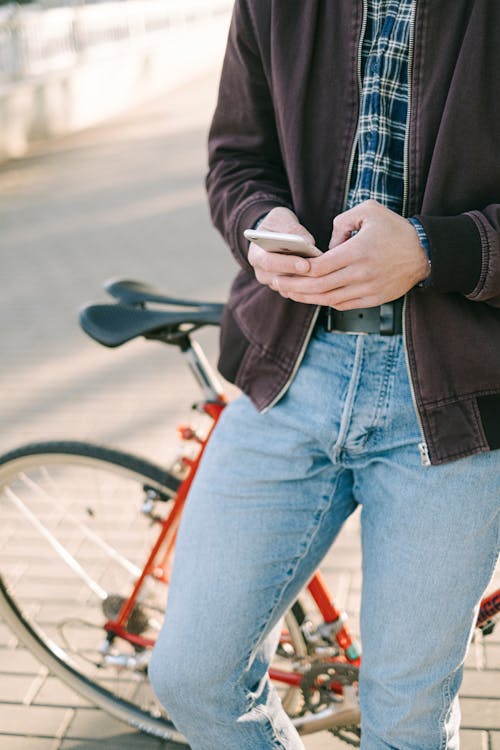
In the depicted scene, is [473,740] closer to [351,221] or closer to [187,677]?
[187,677]

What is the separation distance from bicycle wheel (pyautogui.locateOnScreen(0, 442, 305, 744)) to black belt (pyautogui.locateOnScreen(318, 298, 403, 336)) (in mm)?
746

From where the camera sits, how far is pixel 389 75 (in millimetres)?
1556

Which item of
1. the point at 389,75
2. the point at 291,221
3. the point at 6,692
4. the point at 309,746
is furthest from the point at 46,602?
the point at 389,75

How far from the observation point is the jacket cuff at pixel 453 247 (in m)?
1.44

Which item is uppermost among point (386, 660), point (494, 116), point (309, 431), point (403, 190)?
point (494, 116)

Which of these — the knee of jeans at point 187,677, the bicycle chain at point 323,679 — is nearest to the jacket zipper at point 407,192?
the knee of jeans at point 187,677

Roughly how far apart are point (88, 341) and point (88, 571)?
93.7 inches

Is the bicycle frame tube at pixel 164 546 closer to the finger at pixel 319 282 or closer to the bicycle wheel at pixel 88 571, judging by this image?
the bicycle wheel at pixel 88 571

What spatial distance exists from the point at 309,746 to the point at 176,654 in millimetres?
981

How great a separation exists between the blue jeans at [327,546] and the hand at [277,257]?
169mm

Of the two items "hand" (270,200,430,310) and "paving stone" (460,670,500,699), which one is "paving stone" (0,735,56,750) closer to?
"paving stone" (460,670,500,699)

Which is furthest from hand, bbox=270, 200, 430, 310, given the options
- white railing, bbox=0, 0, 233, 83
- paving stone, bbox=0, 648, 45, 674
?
white railing, bbox=0, 0, 233, 83

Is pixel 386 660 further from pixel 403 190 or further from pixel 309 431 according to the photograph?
pixel 403 190

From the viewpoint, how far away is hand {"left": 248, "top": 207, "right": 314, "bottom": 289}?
1501 millimetres
